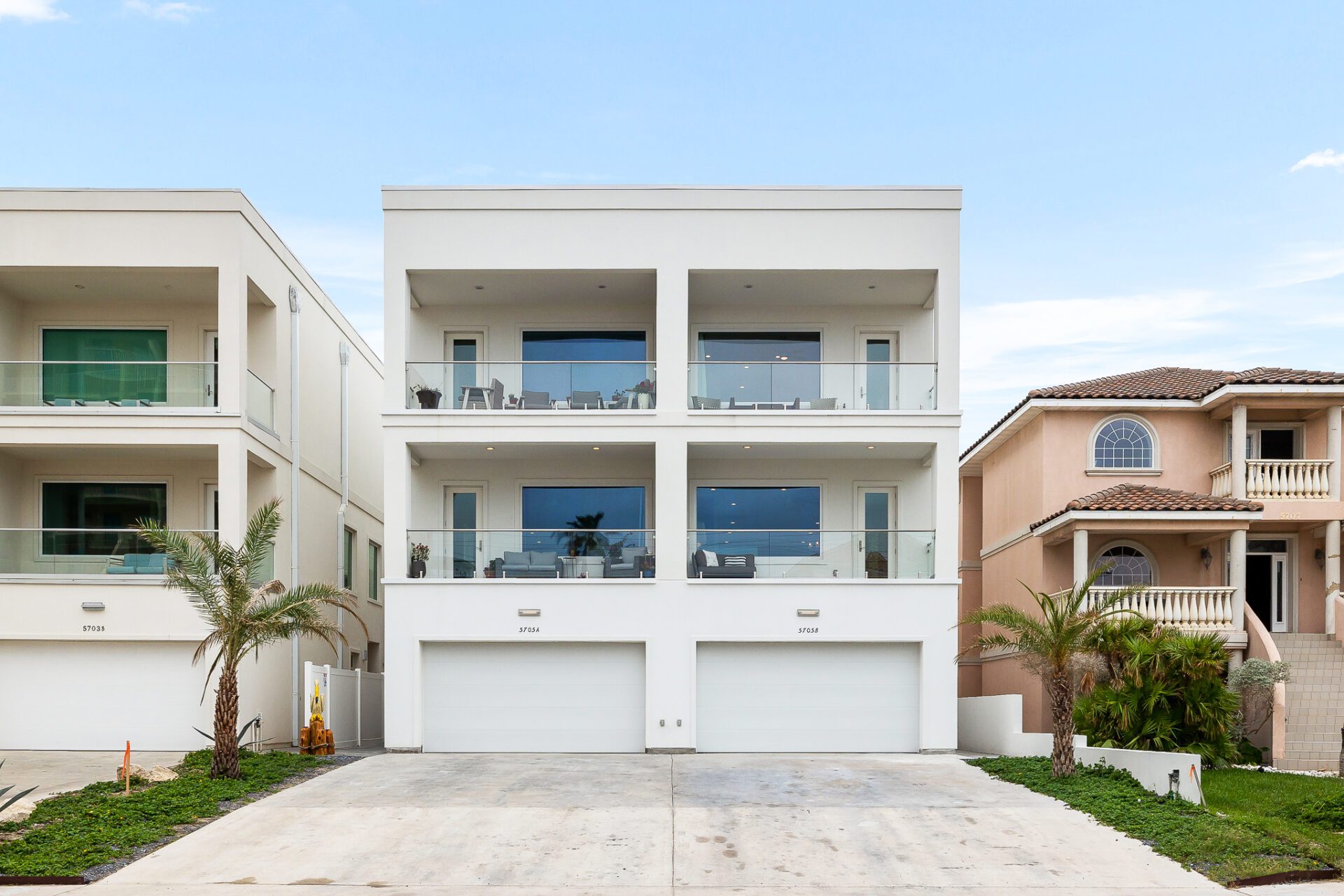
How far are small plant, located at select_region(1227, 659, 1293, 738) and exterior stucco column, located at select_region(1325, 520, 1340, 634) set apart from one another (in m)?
2.20

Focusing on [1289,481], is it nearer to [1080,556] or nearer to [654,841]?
[1080,556]

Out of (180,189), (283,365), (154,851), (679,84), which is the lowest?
(154,851)

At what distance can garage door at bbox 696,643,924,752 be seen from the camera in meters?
20.5

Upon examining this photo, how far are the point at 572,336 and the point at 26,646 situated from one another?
11050mm

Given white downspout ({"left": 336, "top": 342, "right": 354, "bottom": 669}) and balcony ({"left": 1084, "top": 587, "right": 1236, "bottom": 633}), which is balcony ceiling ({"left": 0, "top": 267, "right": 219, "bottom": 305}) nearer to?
white downspout ({"left": 336, "top": 342, "right": 354, "bottom": 669})

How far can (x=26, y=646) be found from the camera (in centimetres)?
2052

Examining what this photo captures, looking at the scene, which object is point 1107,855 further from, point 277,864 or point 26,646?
point 26,646

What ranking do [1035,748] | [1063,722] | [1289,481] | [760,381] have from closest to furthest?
[1063,722]
[1035,748]
[760,381]
[1289,481]

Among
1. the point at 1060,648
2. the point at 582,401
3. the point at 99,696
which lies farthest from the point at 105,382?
the point at 1060,648

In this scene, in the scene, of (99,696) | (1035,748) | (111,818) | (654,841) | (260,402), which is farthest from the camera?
(260,402)

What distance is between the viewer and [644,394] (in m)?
21.3

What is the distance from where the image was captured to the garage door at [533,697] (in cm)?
2056

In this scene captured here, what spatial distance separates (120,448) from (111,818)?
10.0 meters

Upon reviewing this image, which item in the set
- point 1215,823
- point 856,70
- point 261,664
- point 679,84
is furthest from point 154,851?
point 856,70
